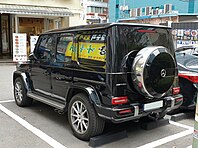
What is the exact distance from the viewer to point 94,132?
12.9ft

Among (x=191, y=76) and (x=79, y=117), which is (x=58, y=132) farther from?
(x=191, y=76)

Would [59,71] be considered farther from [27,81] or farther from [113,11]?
[113,11]

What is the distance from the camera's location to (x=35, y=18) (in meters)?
18.4

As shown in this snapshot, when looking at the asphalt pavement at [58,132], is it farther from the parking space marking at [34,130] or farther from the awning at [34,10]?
the awning at [34,10]

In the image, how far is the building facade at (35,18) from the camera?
53.4ft

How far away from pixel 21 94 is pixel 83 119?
2.58 m

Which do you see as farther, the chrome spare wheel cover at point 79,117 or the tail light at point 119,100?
the chrome spare wheel cover at point 79,117

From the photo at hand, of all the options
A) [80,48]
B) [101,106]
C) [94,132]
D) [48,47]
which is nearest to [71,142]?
[94,132]

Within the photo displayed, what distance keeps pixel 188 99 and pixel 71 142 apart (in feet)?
9.01

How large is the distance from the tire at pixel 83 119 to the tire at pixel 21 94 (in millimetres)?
2077

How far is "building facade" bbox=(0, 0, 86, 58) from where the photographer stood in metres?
16.3

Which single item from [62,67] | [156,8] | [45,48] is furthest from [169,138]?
[156,8]

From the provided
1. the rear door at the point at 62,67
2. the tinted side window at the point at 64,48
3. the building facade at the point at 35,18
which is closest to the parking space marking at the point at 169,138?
the rear door at the point at 62,67

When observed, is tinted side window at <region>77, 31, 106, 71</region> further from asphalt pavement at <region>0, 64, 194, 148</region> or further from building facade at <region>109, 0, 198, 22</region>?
building facade at <region>109, 0, 198, 22</region>
